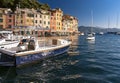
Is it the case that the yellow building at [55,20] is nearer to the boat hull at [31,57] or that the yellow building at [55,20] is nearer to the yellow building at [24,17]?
the yellow building at [24,17]

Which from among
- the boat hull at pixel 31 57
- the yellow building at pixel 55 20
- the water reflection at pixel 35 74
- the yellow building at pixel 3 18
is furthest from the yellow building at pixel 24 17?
the water reflection at pixel 35 74

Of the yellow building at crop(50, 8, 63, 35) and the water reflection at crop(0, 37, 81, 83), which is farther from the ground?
the yellow building at crop(50, 8, 63, 35)

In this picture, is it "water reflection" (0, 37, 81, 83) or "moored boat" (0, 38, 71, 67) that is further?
"moored boat" (0, 38, 71, 67)

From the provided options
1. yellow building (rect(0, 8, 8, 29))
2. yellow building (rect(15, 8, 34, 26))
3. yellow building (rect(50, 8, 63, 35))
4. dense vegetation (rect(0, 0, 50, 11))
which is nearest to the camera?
yellow building (rect(0, 8, 8, 29))

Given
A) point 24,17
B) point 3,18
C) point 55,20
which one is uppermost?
point 55,20

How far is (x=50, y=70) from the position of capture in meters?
19.0

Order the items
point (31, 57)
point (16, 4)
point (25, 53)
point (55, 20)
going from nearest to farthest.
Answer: point (25, 53), point (31, 57), point (16, 4), point (55, 20)

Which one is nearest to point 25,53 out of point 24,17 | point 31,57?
point 31,57

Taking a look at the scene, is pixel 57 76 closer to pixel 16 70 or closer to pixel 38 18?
pixel 16 70

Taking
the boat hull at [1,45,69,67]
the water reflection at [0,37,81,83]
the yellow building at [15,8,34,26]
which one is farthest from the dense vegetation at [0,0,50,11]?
the water reflection at [0,37,81,83]

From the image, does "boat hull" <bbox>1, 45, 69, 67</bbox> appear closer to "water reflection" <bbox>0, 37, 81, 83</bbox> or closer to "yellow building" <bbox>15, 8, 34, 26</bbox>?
"water reflection" <bbox>0, 37, 81, 83</bbox>

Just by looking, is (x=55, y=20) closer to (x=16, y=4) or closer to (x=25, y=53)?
(x=16, y=4)

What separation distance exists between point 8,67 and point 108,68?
1038 centimetres

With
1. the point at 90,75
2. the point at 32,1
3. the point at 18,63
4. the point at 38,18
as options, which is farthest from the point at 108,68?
the point at 32,1
